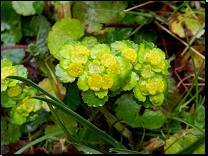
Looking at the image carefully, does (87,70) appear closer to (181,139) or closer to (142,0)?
(181,139)

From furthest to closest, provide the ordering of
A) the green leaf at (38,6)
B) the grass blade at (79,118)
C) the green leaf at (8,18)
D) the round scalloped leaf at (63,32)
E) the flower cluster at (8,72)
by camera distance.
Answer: the green leaf at (8,18) → the green leaf at (38,6) → the round scalloped leaf at (63,32) → the flower cluster at (8,72) → the grass blade at (79,118)

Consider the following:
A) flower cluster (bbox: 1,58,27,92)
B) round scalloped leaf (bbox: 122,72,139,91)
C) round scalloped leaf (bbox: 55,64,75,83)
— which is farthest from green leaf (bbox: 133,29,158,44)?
flower cluster (bbox: 1,58,27,92)

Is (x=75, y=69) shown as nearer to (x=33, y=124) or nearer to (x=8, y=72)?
(x=8, y=72)

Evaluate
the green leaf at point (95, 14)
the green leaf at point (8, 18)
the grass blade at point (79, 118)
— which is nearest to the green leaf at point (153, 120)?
the grass blade at point (79, 118)

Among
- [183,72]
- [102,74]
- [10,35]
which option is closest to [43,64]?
[10,35]

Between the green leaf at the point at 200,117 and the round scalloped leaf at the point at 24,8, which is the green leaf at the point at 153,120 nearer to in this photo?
the green leaf at the point at 200,117

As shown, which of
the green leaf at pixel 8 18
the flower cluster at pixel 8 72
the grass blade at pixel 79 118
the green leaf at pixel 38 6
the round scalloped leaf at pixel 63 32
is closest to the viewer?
the grass blade at pixel 79 118

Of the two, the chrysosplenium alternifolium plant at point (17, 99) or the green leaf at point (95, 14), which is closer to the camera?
the chrysosplenium alternifolium plant at point (17, 99)

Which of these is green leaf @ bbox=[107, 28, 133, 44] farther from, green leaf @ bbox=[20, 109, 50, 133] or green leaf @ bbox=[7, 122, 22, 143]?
green leaf @ bbox=[7, 122, 22, 143]

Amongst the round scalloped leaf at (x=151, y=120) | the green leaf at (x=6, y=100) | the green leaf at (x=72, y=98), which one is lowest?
the round scalloped leaf at (x=151, y=120)

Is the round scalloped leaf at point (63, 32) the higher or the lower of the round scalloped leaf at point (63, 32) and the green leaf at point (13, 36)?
the higher
